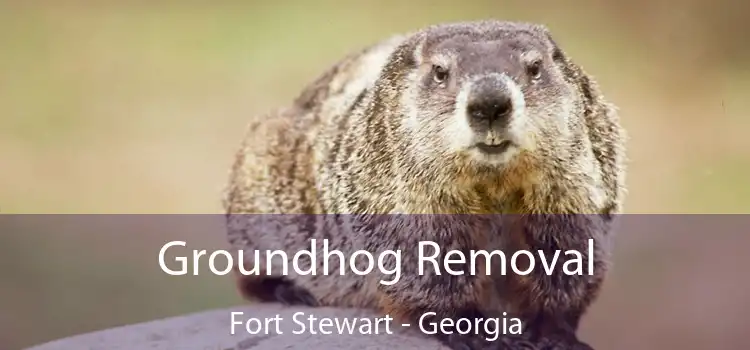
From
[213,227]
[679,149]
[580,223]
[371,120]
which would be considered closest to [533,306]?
[580,223]

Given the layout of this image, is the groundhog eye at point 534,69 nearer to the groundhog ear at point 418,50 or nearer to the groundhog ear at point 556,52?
the groundhog ear at point 556,52

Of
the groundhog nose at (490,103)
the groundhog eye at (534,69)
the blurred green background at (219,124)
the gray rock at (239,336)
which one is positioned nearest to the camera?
the groundhog nose at (490,103)

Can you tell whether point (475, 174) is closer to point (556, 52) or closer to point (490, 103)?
point (490, 103)

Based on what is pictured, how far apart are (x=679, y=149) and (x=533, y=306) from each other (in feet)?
1.89

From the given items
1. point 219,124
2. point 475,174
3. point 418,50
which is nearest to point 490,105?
point 475,174

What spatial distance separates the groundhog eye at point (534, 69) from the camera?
154cm

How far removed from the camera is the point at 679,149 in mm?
1985

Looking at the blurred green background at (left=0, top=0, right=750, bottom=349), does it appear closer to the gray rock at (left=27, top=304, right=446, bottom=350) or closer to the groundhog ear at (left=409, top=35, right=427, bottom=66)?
the gray rock at (left=27, top=304, right=446, bottom=350)

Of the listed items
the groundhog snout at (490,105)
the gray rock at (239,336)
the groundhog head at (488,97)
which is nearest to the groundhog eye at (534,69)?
the groundhog head at (488,97)

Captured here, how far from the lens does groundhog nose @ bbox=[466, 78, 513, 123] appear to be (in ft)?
4.66

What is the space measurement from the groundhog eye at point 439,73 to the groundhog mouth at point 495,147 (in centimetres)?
15

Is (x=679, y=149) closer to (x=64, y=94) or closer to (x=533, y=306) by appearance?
(x=533, y=306)

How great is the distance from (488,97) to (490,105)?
0.01 meters

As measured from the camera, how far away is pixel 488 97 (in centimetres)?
142
